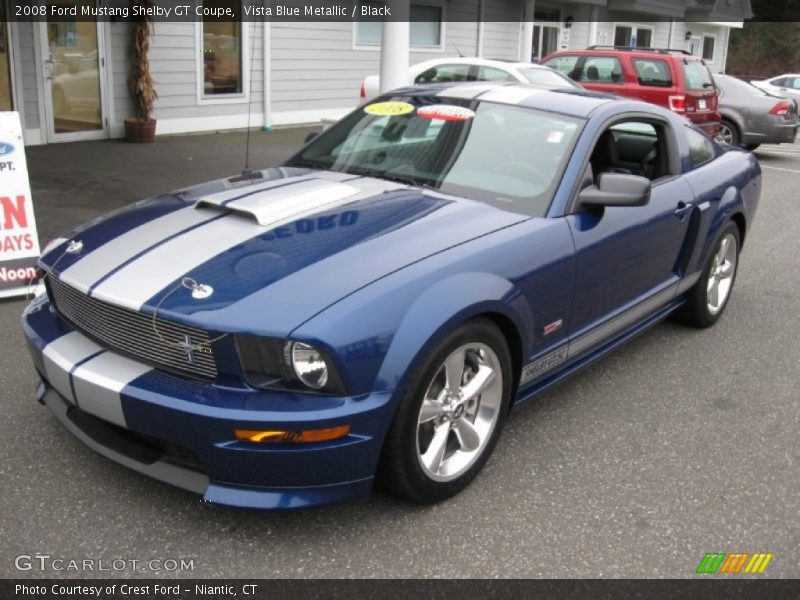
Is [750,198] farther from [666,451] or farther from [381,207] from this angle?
[381,207]

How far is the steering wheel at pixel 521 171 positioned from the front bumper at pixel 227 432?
59.8 inches

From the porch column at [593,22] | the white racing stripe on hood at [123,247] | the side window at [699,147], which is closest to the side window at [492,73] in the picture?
the side window at [699,147]

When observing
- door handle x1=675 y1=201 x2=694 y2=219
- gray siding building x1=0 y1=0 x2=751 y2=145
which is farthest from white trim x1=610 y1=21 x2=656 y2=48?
door handle x1=675 y1=201 x2=694 y2=219

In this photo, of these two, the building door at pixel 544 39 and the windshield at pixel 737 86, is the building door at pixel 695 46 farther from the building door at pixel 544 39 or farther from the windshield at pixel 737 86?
the windshield at pixel 737 86

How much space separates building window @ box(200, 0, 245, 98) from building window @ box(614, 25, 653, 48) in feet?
54.5

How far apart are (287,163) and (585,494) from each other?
234cm

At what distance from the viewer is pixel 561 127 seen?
3.98 meters

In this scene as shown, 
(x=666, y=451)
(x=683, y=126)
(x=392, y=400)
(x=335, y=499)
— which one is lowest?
(x=666, y=451)

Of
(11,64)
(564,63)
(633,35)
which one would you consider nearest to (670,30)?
(633,35)

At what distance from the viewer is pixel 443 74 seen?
12.7 m

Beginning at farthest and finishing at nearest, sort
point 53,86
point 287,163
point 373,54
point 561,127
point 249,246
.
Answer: point 373,54
point 53,86
point 287,163
point 561,127
point 249,246

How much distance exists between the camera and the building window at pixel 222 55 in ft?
44.8

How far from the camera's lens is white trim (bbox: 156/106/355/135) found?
13.2m

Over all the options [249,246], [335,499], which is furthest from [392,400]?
[249,246]
